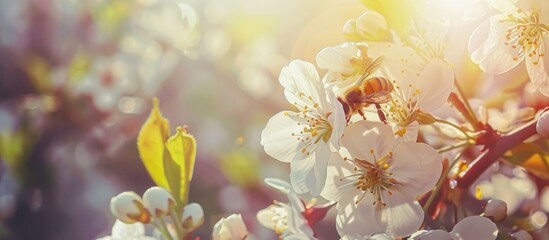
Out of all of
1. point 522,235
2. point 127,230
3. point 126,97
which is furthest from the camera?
point 126,97

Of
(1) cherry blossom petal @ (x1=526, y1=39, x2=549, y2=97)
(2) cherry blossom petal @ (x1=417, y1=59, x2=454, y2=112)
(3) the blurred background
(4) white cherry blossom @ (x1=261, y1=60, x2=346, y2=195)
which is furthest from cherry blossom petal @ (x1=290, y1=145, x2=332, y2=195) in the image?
(3) the blurred background

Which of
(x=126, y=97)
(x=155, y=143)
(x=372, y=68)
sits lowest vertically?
(x=372, y=68)

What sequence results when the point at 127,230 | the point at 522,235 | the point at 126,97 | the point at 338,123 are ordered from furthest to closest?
the point at 126,97, the point at 127,230, the point at 522,235, the point at 338,123

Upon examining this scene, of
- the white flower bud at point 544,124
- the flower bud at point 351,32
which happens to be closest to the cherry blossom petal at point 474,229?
the white flower bud at point 544,124

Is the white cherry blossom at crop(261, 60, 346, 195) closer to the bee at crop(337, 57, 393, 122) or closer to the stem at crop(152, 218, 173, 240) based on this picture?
the bee at crop(337, 57, 393, 122)

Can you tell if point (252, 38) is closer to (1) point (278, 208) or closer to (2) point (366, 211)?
(1) point (278, 208)

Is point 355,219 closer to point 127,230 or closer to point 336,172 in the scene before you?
point 336,172

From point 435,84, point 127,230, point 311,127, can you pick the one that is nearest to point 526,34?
point 435,84
